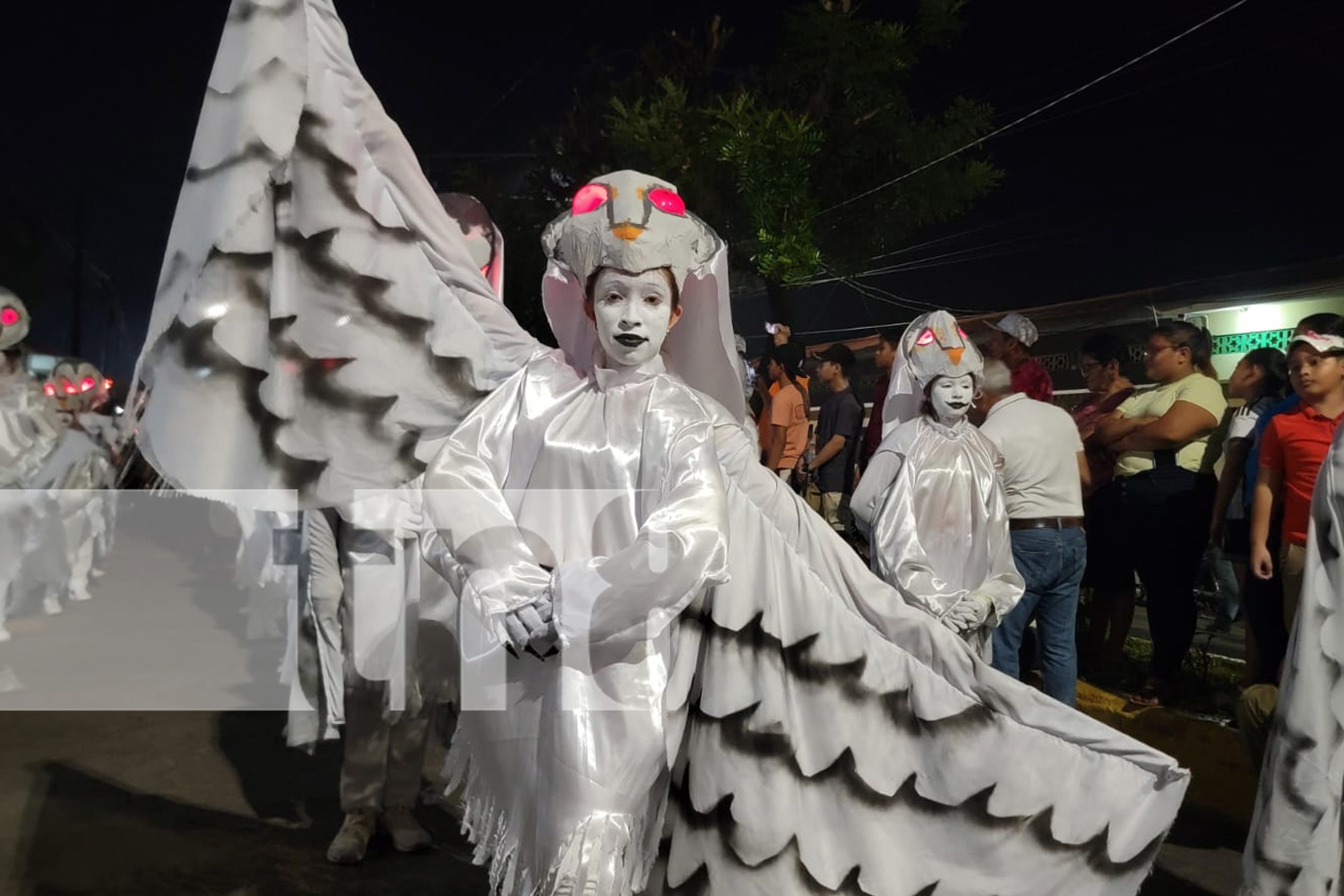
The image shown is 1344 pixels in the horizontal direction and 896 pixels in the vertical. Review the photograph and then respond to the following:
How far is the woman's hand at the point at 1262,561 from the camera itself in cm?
412

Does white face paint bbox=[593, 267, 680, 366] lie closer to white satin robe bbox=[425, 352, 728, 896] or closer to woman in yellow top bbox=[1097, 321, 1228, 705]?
white satin robe bbox=[425, 352, 728, 896]

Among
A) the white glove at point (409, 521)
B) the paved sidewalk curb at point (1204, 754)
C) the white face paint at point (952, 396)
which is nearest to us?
the white glove at point (409, 521)

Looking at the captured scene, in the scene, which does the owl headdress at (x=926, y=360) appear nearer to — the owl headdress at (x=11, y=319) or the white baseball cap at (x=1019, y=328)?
the white baseball cap at (x=1019, y=328)

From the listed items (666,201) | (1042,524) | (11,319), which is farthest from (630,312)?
(11,319)

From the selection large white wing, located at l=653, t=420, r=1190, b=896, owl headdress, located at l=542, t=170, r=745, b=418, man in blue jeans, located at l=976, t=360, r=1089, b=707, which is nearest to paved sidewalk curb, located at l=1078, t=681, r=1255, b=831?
man in blue jeans, located at l=976, t=360, r=1089, b=707

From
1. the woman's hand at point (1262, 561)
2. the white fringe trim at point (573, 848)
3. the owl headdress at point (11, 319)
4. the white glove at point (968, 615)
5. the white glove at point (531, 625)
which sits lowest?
the white fringe trim at point (573, 848)

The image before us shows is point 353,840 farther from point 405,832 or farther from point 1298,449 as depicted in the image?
point 1298,449

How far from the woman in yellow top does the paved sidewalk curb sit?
135 mm

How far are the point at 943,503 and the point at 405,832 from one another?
2.27 meters

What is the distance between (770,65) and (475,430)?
5765 millimetres

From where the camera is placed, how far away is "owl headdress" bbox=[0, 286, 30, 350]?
198 inches

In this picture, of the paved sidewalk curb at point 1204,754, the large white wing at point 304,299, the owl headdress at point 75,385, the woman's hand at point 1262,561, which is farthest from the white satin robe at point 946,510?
the owl headdress at point 75,385

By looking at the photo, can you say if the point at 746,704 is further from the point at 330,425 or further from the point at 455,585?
the point at 330,425

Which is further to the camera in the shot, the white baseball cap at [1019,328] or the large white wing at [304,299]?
the white baseball cap at [1019,328]
